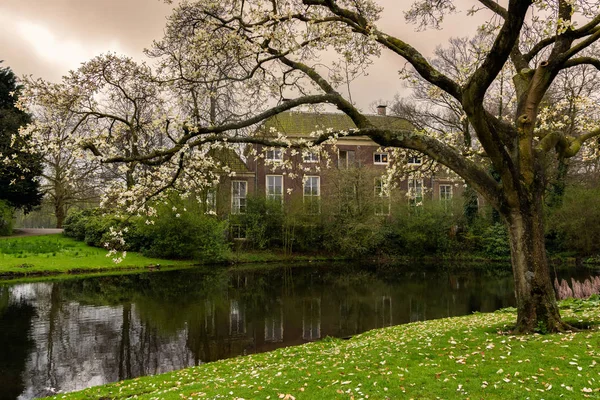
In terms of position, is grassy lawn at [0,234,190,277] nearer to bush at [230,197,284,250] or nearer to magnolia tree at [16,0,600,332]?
bush at [230,197,284,250]

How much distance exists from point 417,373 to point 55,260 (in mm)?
24483

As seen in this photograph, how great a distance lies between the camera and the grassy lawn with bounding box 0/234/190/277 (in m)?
22.0

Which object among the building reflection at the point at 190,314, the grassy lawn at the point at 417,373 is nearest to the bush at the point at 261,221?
the building reflection at the point at 190,314

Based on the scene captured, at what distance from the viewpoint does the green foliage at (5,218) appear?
99.9 feet

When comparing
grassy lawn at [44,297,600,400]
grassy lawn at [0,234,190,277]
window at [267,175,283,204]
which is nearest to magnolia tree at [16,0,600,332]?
grassy lawn at [44,297,600,400]

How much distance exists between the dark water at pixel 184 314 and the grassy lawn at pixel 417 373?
8.17 ft

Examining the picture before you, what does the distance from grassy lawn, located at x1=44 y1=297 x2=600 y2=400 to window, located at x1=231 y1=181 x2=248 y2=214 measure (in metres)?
25.6

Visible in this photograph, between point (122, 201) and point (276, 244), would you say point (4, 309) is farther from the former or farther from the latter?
point (276, 244)

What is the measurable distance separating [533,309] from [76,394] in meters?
8.22

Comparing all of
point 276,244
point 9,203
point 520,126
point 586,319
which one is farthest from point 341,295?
point 9,203

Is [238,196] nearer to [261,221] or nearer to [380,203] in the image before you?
[261,221]

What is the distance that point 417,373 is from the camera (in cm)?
578

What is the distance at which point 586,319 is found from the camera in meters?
8.43

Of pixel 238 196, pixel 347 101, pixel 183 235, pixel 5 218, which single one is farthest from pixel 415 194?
pixel 5 218
